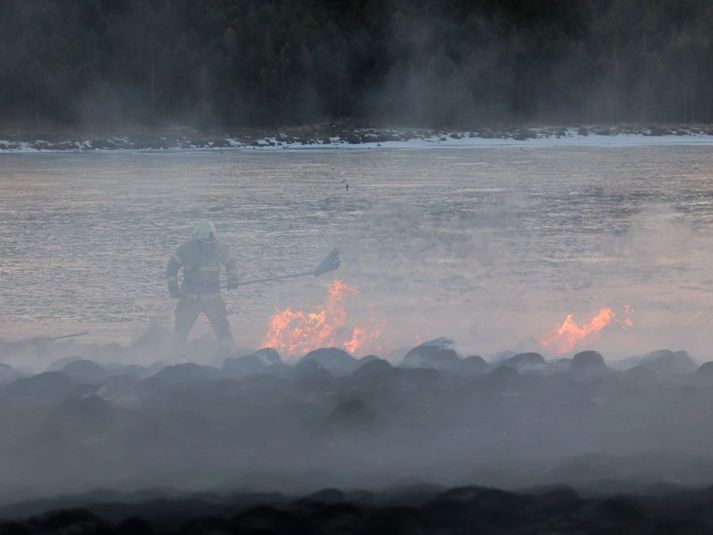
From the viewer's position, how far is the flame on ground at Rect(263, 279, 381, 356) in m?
12.2

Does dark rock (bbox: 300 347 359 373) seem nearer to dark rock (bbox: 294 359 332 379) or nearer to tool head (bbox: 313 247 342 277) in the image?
dark rock (bbox: 294 359 332 379)

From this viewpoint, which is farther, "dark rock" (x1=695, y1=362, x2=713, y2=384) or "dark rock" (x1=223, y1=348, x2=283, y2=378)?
"dark rock" (x1=223, y1=348, x2=283, y2=378)

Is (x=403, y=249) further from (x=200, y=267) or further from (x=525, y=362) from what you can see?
(x=525, y=362)

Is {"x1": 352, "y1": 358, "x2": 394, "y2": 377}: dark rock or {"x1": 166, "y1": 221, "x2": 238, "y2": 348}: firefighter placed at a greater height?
{"x1": 166, "y1": 221, "x2": 238, "y2": 348}: firefighter

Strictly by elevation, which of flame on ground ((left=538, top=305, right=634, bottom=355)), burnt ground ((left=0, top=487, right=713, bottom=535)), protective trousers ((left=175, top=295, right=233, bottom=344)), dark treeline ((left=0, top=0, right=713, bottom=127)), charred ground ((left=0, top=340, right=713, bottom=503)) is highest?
dark treeline ((left=0, top=0, right=713, bottom=127))

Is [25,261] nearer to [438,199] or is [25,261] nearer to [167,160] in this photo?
[438,199]

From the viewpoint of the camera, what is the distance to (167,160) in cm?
4850

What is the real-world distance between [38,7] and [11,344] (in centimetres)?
8797

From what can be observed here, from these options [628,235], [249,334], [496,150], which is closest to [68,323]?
[249,334]

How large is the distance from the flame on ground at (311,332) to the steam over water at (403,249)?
0.58 feet

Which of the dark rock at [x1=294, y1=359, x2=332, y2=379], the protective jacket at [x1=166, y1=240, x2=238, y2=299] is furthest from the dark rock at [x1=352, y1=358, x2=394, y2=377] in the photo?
the protective jacket at [x1=166, y1=240, x2=238, y2=299]

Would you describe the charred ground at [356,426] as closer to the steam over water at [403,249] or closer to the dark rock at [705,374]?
the dark rock at [705,374]

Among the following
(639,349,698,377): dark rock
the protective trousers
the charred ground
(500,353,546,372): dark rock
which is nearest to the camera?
the charred ground

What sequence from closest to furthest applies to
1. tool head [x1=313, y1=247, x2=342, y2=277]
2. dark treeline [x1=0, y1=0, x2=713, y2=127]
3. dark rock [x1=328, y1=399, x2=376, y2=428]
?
dark rock [x1=328, y1=399, x2=376, y2=428] → tool head [x1=313, y1=247, x2=342, y2=277] → dark treeline [x1=0, y1=0, x2=713, y2=127]
